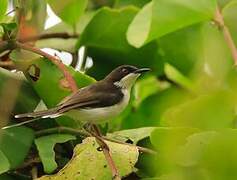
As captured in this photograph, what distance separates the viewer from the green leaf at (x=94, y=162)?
1042 mm

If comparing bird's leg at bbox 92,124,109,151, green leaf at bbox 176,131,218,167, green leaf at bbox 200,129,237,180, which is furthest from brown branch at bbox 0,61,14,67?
green leaf at bbox 200,129,237,180

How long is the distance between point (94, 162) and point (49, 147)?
11 cm

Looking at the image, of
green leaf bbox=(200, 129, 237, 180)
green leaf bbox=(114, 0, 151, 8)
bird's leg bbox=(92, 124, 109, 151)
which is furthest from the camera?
green leaf bbox=(114, 0, 151, 8)

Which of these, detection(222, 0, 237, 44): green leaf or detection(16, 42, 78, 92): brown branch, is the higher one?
detection(222, 0, 237, 44): green leaf

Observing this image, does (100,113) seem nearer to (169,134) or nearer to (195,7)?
(195,7)

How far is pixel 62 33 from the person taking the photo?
5.13 ft

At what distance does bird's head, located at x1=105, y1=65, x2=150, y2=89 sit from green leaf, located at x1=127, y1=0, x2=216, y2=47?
31 cm

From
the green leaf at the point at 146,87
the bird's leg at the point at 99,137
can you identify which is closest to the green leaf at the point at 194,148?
the bird's leg at the point at 99,137

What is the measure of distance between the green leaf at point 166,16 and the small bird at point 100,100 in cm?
18

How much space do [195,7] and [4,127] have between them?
0.43 meters

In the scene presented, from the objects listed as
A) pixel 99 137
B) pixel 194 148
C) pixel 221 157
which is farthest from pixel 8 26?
pixel 221 157

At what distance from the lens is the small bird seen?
1204 mm

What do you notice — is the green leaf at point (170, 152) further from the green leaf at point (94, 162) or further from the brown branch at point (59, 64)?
the brown branch at point (59, 64)

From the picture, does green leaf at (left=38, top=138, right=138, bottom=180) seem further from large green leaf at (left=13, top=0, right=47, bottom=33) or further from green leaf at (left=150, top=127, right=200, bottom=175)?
green leaf at (left=150, top=127, right=200, bottom=175)
